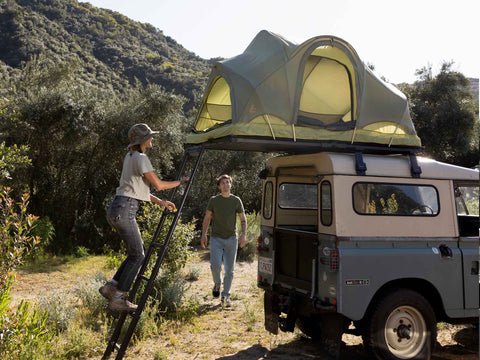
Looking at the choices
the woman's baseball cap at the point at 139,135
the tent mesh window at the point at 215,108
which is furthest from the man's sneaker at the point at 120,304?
the tent mesh window at the point at 215,108

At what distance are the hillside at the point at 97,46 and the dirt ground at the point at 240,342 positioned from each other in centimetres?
1981

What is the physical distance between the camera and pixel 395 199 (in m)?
5.05

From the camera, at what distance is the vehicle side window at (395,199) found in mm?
4887

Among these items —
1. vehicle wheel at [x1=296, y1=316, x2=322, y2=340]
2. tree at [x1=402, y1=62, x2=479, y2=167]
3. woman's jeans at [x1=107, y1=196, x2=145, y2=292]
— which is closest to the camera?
woman's jeans at [x1=107, y1=196, x2=145, y2=292]

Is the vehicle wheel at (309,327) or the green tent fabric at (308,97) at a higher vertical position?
the green tent fabric at (308,97)

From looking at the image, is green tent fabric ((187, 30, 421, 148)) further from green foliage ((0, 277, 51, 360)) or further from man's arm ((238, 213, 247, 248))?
green foliage ((0, 277, 51, 360))

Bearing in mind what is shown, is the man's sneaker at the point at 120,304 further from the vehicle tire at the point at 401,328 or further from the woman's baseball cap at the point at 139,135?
the vehicle tire at the point at 401,328

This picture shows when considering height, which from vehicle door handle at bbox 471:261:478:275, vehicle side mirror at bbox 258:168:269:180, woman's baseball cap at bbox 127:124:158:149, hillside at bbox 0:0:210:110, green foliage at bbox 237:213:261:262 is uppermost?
hillside at bbox 0:0:210:110

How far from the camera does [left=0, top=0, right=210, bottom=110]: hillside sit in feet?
101

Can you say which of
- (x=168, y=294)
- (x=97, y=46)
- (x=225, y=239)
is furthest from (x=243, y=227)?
(x=97, y=46)

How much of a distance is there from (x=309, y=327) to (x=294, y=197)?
5.63 ft

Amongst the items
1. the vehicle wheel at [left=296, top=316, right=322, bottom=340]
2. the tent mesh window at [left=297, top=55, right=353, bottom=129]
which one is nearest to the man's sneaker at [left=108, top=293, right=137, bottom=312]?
the vehicle wheel at [left=296, top=316, right=322, bottom=340]

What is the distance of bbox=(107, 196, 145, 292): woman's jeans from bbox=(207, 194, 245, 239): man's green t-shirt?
266cm

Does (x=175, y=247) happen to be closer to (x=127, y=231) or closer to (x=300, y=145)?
(x=127, y=231)
